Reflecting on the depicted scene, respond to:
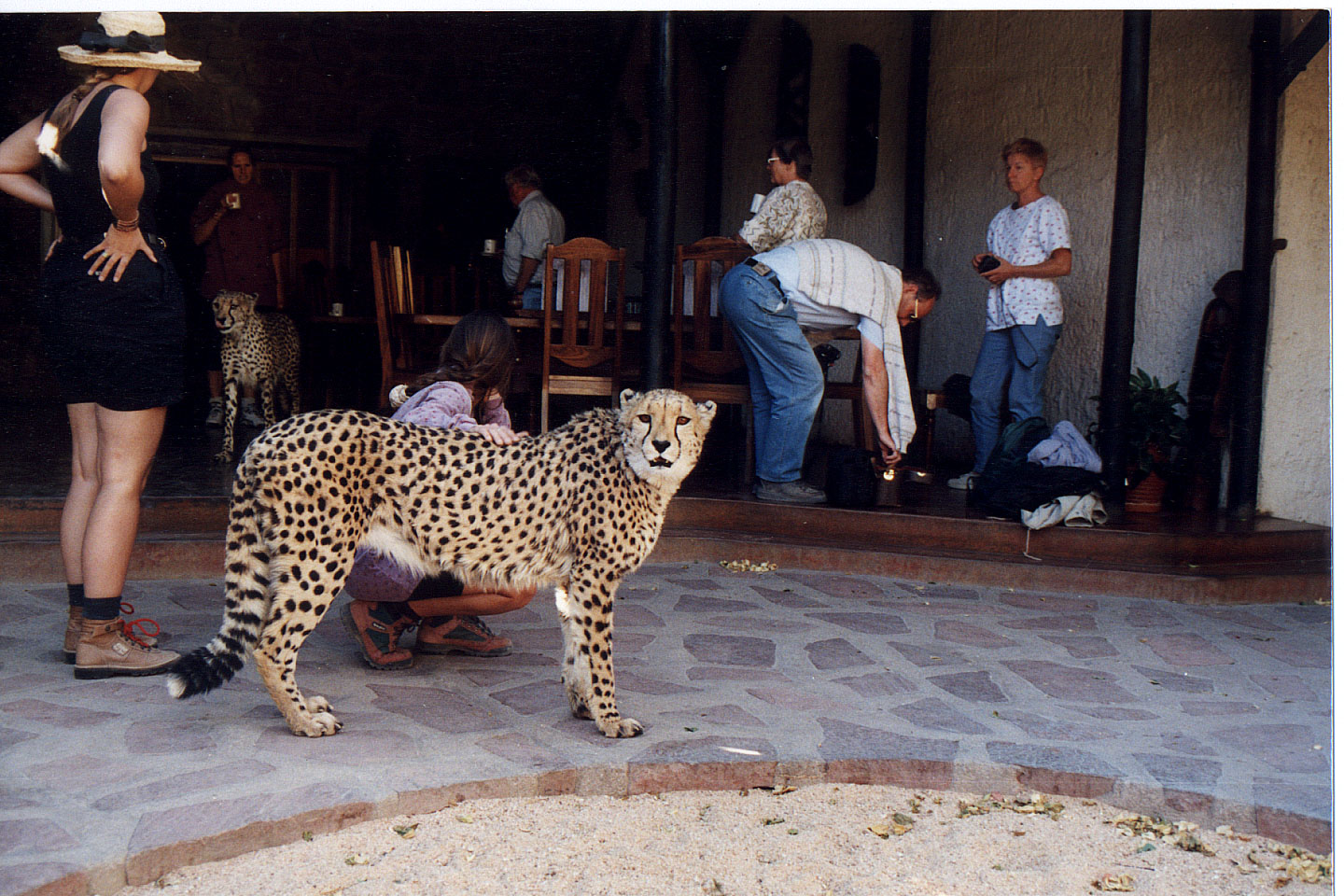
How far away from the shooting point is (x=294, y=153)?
10273mm

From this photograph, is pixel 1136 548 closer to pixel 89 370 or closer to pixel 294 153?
pixel 89 370

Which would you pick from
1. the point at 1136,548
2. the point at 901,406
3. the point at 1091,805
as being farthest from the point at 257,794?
the point at 1136,548

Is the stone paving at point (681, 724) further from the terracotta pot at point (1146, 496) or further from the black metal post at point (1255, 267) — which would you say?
the black metal post at point (1255, 267)

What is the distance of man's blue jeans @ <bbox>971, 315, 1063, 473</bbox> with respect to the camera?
6.37 m

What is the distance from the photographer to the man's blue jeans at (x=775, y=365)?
575 centimetres

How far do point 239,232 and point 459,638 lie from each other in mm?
5099

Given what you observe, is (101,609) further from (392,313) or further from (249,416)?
(249,416)

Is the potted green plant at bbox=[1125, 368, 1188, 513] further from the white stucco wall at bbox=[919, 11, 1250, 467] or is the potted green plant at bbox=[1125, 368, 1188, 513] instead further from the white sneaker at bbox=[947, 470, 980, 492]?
the white sneaker at bbox=[947, 470, 980, 492]

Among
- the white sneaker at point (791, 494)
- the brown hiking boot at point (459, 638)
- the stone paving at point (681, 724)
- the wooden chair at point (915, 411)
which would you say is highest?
the wooden chair at point (915, 411)

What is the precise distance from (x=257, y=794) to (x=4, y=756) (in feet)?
2.63

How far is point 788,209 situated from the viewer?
235 inches

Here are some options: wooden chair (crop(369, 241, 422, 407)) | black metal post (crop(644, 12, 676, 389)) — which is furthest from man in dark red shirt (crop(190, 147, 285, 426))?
black metal post (crop(644, 12, 676, 389))

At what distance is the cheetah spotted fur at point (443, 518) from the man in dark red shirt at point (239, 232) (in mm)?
5344

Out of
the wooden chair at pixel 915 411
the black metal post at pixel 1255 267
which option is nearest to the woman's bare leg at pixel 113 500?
the wooden chair at pixel 915 411
